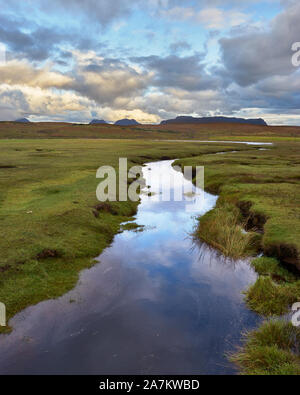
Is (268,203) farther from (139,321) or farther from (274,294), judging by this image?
(139,321)

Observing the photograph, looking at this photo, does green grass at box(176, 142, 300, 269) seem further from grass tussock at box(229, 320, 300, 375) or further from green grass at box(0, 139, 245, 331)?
green grass at box(0, 139, 245, 331)

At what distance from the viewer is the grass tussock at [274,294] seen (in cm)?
1177

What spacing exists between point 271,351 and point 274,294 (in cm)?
375

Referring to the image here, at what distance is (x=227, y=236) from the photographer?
18.7 m

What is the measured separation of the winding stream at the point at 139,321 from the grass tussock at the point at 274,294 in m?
0.54

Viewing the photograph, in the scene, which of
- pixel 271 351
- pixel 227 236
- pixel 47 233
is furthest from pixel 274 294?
pixel 47 233

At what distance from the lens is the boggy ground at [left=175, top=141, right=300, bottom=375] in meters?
9.00

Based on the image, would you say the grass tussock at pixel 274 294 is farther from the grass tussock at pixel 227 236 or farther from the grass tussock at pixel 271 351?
the grass tussock at pixel 227 236

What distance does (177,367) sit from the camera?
8.97 m

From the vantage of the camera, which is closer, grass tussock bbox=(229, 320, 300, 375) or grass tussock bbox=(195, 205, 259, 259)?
grass tussock bbox=(229, 320, 300, 375)

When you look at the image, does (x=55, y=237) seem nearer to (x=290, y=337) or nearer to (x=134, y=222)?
(x=134, y=222)

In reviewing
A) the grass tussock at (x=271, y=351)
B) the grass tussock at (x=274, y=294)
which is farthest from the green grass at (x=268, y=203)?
the grass tussock at (x=271, y=351)

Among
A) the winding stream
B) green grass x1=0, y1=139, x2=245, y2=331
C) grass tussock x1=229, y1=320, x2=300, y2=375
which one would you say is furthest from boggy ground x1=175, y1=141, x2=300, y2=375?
green grass x1=0, y1=139, x2=245, y2=331
